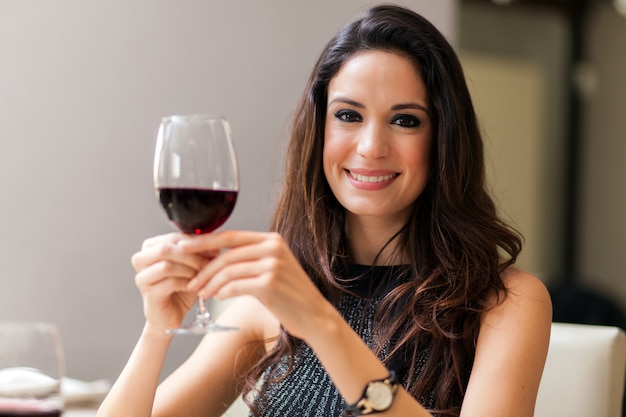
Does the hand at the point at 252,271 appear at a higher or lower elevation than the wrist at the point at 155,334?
higher

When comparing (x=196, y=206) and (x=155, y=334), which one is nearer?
(x=196, y=206)

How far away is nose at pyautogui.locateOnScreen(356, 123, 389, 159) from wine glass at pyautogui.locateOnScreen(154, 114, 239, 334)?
2.33ft

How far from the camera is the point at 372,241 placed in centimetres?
216

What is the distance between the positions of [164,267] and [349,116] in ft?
2.67

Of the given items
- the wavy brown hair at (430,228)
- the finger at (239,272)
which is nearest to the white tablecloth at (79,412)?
the wavy brown hair at (430,228)

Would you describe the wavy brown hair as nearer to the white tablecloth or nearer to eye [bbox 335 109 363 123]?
eye [bbox 335 109 363 123]

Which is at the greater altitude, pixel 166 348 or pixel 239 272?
pixel 239 272

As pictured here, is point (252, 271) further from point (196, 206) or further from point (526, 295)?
point (526, 295)

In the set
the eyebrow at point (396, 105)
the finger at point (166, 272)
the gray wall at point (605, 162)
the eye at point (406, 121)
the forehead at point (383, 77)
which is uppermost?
the forehead at point (383, 77)

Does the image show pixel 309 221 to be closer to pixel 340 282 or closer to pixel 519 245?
pixel 340 282

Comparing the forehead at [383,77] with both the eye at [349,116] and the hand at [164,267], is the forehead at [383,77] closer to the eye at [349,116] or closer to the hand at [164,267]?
the eye at [349,116]

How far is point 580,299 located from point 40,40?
3.13 metres

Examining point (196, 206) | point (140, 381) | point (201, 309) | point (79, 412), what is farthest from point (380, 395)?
point (79, 412)

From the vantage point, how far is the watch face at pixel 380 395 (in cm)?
139
